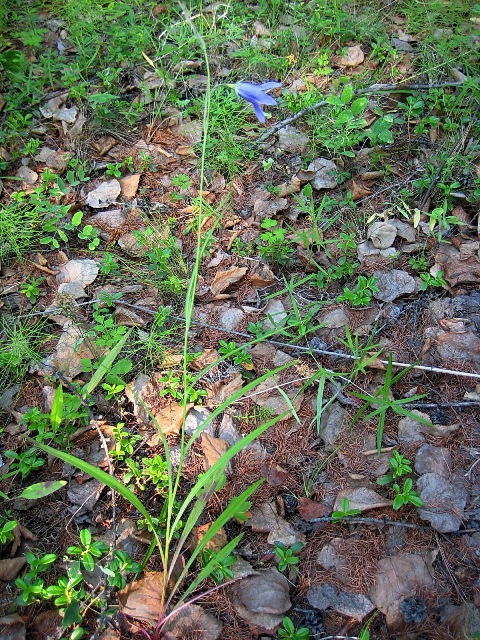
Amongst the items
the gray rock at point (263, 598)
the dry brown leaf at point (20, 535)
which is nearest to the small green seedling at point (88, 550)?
the dry brown leaf at point (20, 535)

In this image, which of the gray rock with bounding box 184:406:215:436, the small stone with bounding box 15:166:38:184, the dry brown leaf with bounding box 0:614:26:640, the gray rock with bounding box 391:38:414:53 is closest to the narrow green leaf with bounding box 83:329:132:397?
the gray rock with bounding box 184:406:215:436

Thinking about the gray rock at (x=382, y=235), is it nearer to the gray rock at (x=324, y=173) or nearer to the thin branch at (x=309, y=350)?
the gray rock at (x=324, y=173)

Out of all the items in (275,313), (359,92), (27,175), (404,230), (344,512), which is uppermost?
(359,92)

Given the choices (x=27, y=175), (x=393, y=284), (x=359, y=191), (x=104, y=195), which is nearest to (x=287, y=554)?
(x=393, y=284)

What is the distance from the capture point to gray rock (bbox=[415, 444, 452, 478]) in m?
1.50

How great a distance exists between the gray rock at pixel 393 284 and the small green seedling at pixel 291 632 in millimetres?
1094

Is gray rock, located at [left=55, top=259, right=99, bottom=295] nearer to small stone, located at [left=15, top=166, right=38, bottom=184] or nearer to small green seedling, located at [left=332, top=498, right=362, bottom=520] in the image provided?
small stone, located at [left=15, top=166, right=38, bottom=184]

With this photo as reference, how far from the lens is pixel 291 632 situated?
126cm

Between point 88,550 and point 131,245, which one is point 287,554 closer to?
point 88,550

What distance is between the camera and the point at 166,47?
9.07ft

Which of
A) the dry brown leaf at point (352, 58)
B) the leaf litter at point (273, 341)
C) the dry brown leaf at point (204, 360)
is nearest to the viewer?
the leaf litter at point (273, 341)

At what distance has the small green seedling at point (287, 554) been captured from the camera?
1.38 m

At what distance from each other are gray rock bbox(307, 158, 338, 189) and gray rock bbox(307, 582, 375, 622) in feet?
5.08

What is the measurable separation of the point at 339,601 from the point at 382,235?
129 cm
